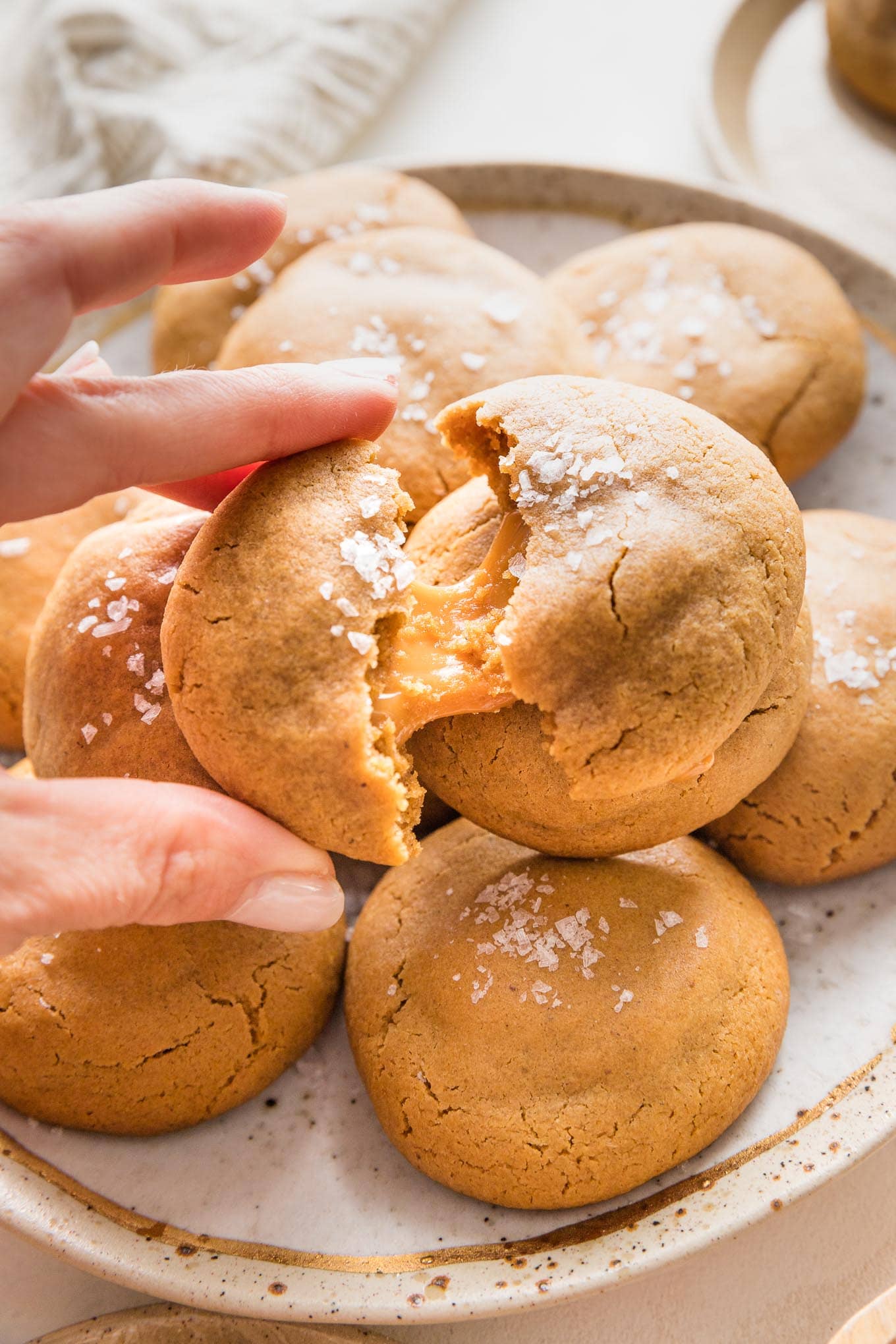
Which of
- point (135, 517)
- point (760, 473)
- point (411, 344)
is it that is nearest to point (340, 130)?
point (411, 344)

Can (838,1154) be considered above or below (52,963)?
above

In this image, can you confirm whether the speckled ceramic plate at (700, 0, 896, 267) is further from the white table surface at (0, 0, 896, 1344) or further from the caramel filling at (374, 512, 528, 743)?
the caramel filling at (374, 512, 528, 743)

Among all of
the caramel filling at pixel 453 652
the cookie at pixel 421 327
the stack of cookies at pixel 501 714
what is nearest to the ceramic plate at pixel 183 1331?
the stack of cookies at pixel 501 714

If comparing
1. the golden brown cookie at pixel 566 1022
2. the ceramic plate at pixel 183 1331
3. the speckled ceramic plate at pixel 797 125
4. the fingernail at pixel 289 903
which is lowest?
the ceramic plate at pixel 183 1331

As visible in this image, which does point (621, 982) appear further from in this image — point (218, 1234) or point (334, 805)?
point (218, 1234)

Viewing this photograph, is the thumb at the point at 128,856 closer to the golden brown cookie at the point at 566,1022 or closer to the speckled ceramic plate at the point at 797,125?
the golden brown cookie at the point at 566,1022

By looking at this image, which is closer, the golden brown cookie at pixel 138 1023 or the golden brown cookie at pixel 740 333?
the golden brown cookie at pixel 138 1023

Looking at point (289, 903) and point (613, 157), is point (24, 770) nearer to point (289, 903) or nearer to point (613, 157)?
point (289, 903)
